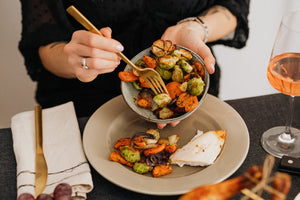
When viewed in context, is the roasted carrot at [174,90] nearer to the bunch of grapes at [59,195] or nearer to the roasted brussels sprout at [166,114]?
the roasted brussels sprout at [166,114]

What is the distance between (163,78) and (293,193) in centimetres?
53

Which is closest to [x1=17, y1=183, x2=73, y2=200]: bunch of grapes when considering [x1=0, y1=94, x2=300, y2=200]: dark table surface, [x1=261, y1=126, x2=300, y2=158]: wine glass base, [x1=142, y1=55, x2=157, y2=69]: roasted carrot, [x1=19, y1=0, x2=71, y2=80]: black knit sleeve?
[x1=0, y1=94, x2=300, y2=200]: dark table surface

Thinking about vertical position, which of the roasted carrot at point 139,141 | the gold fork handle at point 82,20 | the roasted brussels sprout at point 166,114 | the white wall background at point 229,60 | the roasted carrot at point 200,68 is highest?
the gold fork handle at point 82,20

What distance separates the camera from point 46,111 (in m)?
1.20

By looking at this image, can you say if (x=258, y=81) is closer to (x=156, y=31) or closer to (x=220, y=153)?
(x=156, y=31)

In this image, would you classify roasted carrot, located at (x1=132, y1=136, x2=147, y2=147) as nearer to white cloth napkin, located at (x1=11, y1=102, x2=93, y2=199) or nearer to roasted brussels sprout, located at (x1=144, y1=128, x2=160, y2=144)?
roasted brussels sprout, located at (x1=144, y1=128, x2=160, y2=144)

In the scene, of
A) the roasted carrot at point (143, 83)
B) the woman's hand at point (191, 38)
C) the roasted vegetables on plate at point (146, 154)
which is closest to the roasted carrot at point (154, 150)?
the roasted vegetables on plate at point (146, 154)

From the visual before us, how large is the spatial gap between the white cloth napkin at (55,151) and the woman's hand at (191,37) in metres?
0.48

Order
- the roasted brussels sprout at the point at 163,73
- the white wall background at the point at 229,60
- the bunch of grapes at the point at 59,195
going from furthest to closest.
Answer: the white wall background at the point at 229,60, the roasted brussels sprout at the point at 163,73, the bunch of grapes at the point at 59,195

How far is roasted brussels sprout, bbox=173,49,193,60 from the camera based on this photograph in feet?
3.74

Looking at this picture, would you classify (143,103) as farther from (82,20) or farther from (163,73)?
(82,20)

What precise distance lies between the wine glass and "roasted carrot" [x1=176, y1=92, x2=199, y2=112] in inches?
8.9

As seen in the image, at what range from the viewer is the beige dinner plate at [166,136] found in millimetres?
907

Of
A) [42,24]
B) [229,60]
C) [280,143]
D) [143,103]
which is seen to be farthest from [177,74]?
[229,60]
